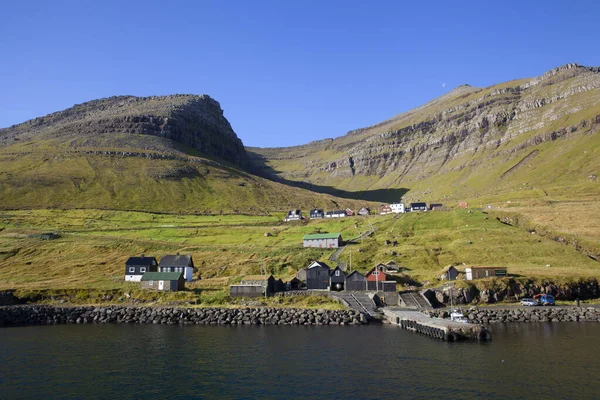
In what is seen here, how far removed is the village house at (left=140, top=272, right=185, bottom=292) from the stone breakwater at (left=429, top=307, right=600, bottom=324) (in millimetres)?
48243

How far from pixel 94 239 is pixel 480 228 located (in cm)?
10657

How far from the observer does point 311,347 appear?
52.2 m

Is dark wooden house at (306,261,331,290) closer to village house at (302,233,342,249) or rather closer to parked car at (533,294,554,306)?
village house at (302,233,342,249)

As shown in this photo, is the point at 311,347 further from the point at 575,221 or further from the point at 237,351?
the point at 575,221

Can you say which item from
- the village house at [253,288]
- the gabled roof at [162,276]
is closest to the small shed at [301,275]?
the village house at [253,288]

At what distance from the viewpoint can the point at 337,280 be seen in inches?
3418

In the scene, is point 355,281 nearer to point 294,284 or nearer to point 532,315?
point 294,284

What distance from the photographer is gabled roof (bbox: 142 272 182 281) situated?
87.8 m

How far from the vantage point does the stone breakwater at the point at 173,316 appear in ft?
228

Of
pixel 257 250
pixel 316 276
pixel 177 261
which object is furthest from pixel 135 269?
pixel 316 276

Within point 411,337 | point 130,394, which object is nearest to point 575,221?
point 411,337

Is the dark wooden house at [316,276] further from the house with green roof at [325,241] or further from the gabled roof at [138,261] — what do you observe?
the gabled roof at [138,261]

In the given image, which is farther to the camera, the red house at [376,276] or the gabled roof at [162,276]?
the gabled roof at [162,276]

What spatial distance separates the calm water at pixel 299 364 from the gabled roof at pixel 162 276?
24881 millimetres
